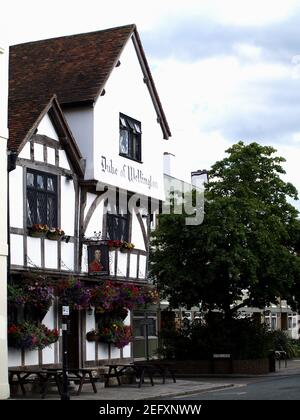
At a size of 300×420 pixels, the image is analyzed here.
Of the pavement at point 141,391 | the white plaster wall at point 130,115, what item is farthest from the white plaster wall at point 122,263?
the pavement at point 141,391

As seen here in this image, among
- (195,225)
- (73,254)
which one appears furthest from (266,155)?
(73,254)

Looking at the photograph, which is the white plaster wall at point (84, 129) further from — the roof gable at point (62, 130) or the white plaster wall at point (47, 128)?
the white plaster wall at point (47, 128)

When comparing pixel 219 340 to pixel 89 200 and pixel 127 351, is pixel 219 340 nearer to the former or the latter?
pixel 127 351

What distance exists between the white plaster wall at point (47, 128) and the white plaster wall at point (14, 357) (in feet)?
20.4

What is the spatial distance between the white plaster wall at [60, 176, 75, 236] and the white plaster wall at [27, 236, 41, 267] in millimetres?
1466

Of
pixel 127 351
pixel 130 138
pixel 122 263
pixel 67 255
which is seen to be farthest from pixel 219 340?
pixel 67 255

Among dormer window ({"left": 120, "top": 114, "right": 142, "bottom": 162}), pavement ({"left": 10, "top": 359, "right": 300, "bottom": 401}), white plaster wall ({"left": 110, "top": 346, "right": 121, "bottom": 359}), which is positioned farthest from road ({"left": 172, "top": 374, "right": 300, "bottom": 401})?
dormer window ({"left": 120, "top": 114, "right": 142, "bottom": 162})

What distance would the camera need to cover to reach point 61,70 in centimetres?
2744

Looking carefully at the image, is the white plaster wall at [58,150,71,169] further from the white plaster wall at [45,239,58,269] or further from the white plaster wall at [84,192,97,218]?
the white plaster wall at [45,239,58,269]

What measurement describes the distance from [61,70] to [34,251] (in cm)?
733
